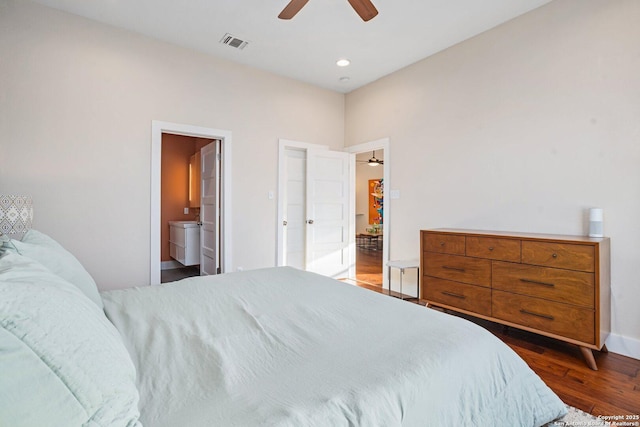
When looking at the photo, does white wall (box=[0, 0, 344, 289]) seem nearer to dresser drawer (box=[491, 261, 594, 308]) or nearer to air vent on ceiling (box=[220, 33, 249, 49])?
air vent on ceiling (box=[220, 33, 249, 49])

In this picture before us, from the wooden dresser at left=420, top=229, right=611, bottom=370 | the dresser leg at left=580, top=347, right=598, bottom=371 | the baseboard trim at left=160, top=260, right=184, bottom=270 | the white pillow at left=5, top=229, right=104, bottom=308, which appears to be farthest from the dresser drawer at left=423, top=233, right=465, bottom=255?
the baseboard trim at left=160, top=260, right=184, bottom=270

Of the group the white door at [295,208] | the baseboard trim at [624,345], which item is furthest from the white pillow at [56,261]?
the baseboard trim at [624,345]

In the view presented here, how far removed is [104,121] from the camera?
3.12 metres

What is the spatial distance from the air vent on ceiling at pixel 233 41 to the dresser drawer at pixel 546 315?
3.52 meters

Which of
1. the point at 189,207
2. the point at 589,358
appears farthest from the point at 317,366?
the point at 189,207

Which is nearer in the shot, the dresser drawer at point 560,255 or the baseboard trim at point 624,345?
the dresser drawer at point 560,255

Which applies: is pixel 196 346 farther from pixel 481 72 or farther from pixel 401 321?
pixel 481 72

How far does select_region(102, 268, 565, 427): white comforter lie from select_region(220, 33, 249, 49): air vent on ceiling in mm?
2868

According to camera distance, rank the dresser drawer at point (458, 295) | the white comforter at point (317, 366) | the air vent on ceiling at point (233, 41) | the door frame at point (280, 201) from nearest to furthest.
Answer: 1. the white comforter at point (317, 366)
2. the dresser drawer at point (458, 295)
3. the air vent on ceiling at point (233, 41)
4. the door frame at point (280, 201)

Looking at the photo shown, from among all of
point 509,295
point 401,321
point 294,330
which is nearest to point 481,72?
point 509,295

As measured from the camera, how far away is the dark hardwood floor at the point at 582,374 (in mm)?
1772

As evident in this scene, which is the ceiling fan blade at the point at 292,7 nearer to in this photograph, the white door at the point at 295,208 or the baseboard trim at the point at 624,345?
the white door at the point at 295,208

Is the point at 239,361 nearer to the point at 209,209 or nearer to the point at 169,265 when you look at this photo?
the point at 209,209

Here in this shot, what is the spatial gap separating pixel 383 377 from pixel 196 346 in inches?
24.9
